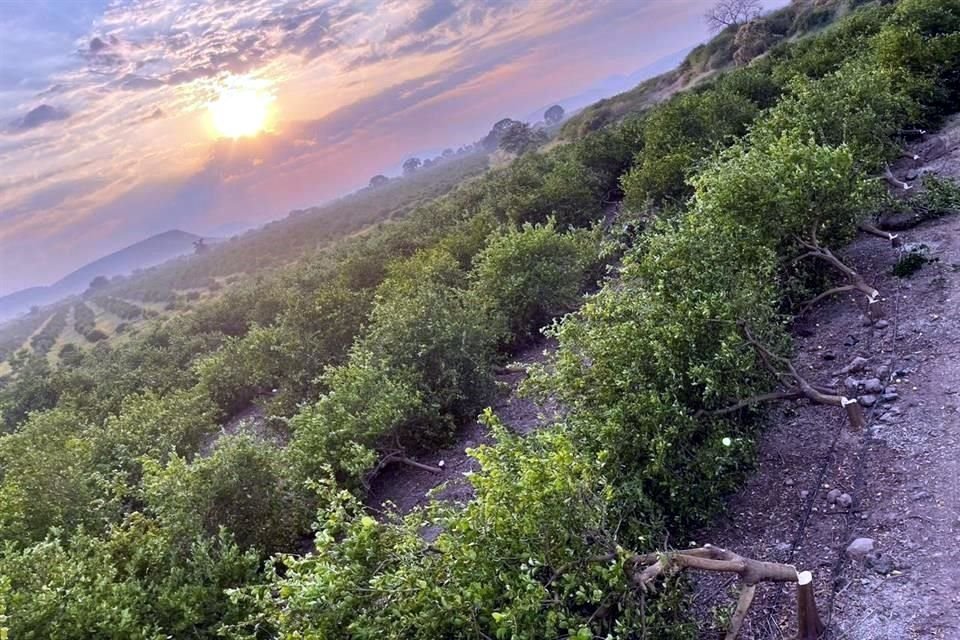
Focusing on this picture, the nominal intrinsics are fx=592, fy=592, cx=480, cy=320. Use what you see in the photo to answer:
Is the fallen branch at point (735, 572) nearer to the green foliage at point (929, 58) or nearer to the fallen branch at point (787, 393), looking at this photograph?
the fallen branch at point (787, 393)

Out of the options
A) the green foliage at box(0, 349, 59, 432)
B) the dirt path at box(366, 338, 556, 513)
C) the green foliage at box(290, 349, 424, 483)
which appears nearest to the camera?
the green foliage at box(290, 349, 424, 483)

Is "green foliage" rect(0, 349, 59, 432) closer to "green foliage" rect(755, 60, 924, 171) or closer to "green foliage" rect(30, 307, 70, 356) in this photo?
"green foliage" rect(30, 307, 70, 356)

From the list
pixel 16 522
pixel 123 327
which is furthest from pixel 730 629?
pixel 123 327

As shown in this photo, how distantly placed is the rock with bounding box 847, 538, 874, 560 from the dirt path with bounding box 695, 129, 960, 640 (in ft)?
0.17

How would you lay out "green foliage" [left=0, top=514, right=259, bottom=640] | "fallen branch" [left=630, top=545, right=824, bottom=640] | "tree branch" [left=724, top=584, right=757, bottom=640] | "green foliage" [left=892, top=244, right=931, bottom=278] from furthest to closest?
"green foliage" [left=892, top=244, right=931, bottom=278] < "green foliage" [left=0, top=514, right=259, bottom=640] < "tree branch" [left=724, top=584, right=757, bottom=640] < "fallen branch" [left=630, top=545, right=824, bottom=640]

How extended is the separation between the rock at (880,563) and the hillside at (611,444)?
0.29ft

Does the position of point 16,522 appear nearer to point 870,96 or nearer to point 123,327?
point 870,96

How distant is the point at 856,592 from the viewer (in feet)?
35.6

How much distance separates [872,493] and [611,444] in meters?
5.81

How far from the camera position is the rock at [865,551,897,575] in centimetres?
1103

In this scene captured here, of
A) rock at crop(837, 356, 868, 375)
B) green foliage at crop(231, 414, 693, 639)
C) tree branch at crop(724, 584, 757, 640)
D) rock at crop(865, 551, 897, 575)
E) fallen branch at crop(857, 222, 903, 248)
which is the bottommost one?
rock at crop(865, 551, 897, 575)

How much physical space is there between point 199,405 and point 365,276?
1710 cm

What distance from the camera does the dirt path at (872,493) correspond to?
10547 millimetres

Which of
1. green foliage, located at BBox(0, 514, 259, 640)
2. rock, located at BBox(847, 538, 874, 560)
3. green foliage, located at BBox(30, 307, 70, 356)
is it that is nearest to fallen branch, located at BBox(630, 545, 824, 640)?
rock, located at BBox(847, 538, 874, 560)
